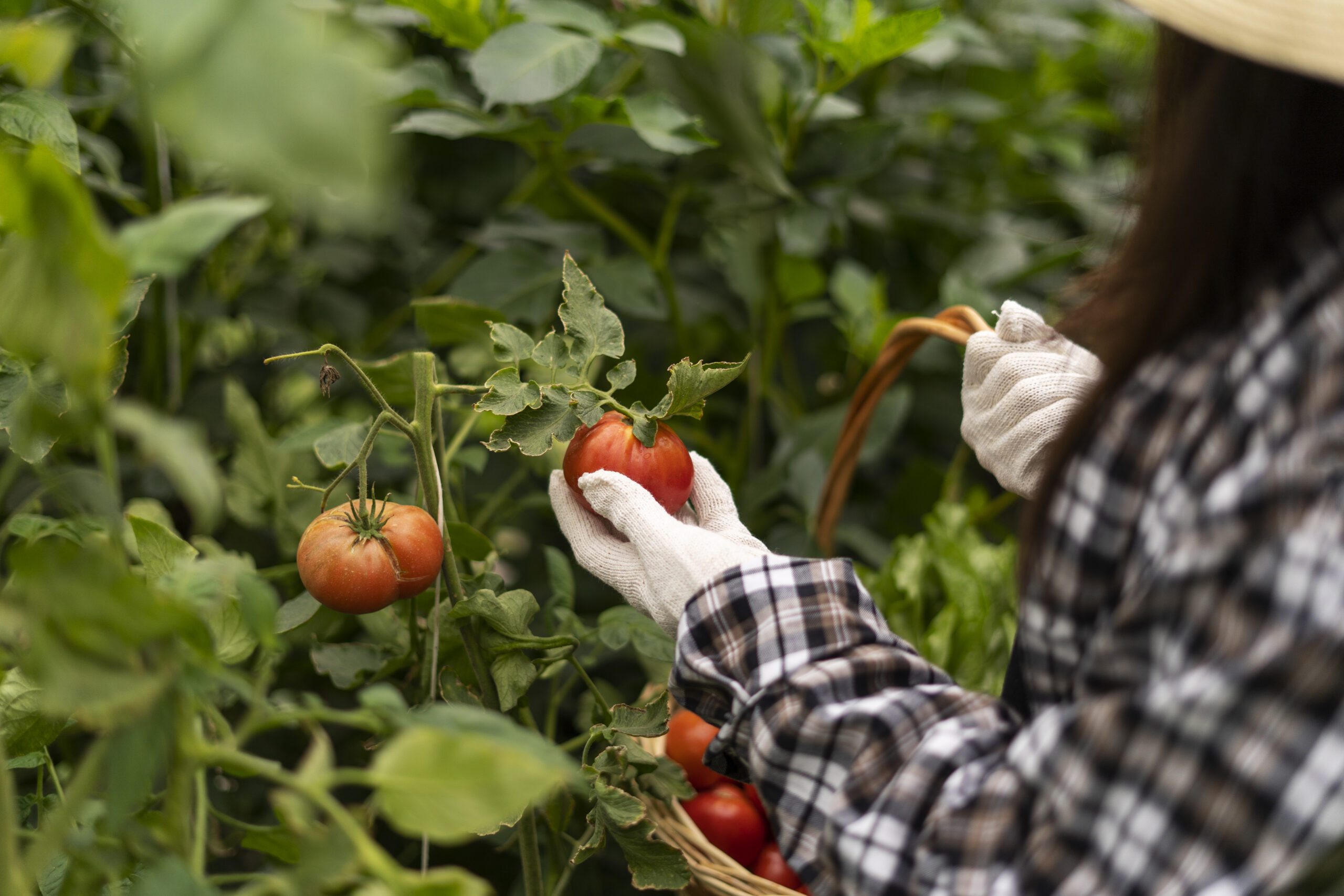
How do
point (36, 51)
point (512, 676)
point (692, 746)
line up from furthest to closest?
point (692, 746)
point (512, 676)
point (36, 51)

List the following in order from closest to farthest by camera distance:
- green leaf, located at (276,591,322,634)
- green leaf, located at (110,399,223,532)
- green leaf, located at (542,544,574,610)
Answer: green leaf, located at (110,399,223,532) → green leaf, located at (276,591,322,634) → green leaf, located at (542,544,574,610)

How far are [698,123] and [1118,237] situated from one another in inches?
15.2

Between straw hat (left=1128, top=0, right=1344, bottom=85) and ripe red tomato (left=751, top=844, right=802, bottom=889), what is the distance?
0.66 metres

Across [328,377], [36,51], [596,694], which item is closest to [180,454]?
[36,51]

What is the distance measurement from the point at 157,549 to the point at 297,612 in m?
0.11

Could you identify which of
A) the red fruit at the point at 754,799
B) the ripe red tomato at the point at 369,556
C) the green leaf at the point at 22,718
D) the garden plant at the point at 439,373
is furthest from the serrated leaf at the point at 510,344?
the red fruit at the point at 754,799

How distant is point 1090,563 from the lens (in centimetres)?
42

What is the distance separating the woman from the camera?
1.18 feet

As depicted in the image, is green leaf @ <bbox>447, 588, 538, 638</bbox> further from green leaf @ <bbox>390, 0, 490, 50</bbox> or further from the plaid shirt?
green leaf @ <bbox>390, 0, 490, 50</bbox>

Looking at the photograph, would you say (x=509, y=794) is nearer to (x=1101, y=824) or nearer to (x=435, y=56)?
(x=1101, y=824)

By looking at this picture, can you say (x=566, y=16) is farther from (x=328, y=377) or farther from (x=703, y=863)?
(x=703, y=863)

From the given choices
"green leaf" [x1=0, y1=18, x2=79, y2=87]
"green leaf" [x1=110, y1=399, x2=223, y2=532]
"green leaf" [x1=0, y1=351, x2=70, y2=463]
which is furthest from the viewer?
"green leaf" [x1=0, y1=351, x2=70, y2=463]

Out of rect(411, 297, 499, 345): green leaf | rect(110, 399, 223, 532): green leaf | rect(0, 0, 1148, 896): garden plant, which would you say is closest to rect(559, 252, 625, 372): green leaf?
rect(0, 0, 1148, 896): garden plant

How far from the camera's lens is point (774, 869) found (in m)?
0.82
